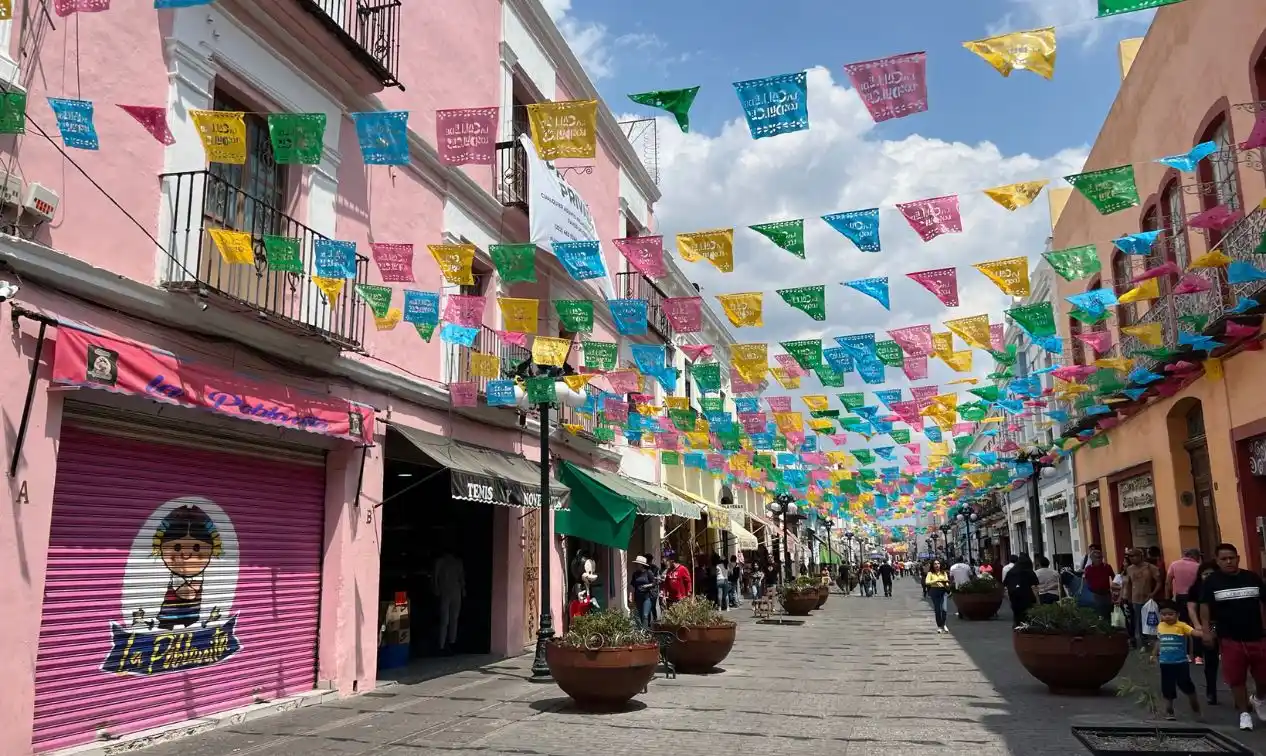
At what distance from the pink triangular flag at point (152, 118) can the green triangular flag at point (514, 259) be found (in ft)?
14.0

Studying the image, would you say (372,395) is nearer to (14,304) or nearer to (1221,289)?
(14,304)

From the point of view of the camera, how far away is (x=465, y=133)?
9.68 meters

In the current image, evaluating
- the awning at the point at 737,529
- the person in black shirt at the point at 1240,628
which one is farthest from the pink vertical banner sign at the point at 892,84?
the awning at the point at 737,529

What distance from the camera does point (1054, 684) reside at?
32.5 ft

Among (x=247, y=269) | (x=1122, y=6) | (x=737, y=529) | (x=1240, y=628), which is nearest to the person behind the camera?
(x=1122, y=6)

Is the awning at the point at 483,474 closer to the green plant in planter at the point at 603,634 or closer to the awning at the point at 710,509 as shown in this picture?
the green plant in planter at the point at 603,634

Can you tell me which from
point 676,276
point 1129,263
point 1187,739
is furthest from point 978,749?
point 676,276

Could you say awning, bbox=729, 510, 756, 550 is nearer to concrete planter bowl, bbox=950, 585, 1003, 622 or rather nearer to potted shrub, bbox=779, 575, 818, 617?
potted shrub, bbox=779, 575, 818, 617

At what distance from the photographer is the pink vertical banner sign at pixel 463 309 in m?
11.8

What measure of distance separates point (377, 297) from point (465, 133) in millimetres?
2216

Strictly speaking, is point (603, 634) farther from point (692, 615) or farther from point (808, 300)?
point (808, 300)

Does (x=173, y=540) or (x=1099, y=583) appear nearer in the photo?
(x=173, y=540)

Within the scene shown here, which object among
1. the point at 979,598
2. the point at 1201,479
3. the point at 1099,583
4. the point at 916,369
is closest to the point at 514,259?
the point at 916,369

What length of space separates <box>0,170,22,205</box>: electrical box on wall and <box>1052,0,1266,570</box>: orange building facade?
12.4 m
